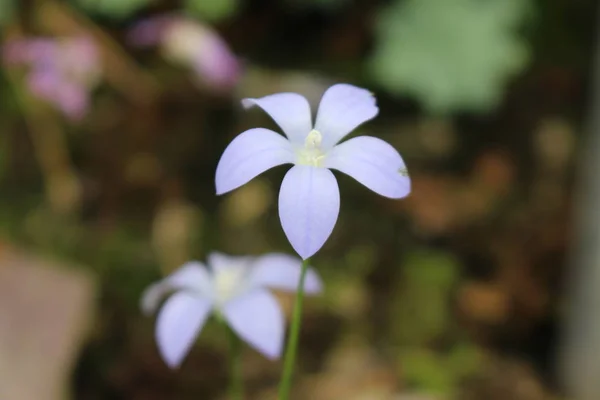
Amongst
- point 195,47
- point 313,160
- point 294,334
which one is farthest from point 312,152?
point 195,47

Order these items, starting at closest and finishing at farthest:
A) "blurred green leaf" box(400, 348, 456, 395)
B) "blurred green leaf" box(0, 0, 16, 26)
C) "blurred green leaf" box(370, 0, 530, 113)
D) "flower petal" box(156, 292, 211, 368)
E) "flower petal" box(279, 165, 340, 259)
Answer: "flower petal" box(279, 165, 340, 259) → "flower petal" box(156, 292, 211, 368) → "blurred green leaf" box(400, 348, 456, 395) → "blurred green leaf" box(0, 0, 16, 26) → "blurred green leaf" box(370, 0, 530, 113)

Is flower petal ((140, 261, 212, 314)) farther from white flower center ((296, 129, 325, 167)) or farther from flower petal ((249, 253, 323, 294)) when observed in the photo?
white flower center ((296, 129, 325, 167))

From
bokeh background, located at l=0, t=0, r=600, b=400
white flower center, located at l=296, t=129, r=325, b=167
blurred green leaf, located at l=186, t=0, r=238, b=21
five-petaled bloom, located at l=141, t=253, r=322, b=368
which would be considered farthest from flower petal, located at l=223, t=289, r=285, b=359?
blurred green leaf, located at l=186, t=0, r=238, b=21

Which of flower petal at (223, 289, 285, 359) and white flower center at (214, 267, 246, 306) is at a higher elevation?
white flower center at (214, 267, 246, 306)

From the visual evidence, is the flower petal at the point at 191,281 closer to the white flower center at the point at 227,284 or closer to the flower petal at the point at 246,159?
the white flower center at the point at 227,284

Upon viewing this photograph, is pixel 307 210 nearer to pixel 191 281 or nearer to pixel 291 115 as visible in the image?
pixel 291 115

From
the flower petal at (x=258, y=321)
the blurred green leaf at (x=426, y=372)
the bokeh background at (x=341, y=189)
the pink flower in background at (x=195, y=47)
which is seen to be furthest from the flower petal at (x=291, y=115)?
the pink flower in background at (x=195, y=47)
